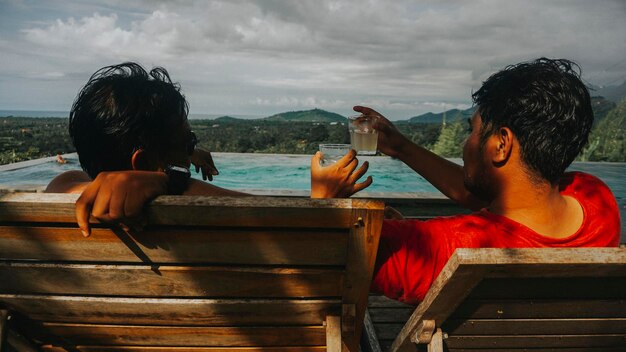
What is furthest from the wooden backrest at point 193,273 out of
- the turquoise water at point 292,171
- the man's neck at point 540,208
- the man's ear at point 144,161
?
the turquoise water at point 292,171

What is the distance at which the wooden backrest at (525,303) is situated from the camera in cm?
86

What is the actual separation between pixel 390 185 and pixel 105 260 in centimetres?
975

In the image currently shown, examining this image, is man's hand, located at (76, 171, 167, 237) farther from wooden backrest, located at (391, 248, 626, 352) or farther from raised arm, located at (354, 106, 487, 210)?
raised arm, located at (354, 106, 487, 210)

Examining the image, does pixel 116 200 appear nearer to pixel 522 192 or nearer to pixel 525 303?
pixel 525 303

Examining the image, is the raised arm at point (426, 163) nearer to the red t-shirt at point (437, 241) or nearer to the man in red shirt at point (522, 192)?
the man in red shirt at point (522, 192)

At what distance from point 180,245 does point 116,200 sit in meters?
0.18

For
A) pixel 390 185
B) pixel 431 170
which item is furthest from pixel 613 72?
pixel 431 170

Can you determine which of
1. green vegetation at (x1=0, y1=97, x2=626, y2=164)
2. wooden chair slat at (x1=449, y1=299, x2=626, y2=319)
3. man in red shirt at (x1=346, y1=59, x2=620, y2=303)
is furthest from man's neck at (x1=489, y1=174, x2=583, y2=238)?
green vegetation at (x1=0, y1=97, x2=626, y2=164)

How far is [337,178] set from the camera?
3.77 feet

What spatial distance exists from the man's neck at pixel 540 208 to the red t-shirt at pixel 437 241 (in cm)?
4

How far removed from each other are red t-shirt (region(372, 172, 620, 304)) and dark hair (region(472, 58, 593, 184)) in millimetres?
210

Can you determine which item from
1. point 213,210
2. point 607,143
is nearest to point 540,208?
point 213,210

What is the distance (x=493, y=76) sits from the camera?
5.03 ft

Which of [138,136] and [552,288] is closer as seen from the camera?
[552,288]
